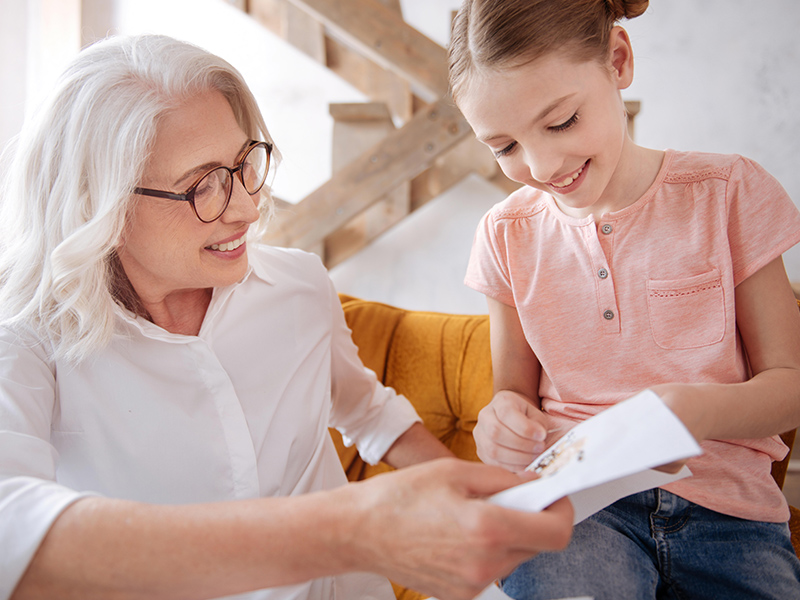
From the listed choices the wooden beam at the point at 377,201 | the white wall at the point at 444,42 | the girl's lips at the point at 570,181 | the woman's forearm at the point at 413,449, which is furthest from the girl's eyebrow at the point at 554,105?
the white wall at the point at 444,42

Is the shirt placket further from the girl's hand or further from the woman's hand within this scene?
the woman's hand

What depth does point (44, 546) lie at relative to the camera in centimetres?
64

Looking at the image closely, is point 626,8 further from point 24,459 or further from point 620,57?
point 24,459

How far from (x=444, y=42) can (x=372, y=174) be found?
0.68m

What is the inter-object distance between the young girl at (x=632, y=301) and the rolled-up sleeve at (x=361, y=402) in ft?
0.85

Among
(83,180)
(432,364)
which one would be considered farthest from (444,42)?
(83,180)

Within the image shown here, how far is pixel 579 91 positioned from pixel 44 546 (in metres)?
0.88

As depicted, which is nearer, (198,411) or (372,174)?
(198,411)

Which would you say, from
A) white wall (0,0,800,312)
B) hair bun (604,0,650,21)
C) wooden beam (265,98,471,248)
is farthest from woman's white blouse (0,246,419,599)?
white wall (0,0,800,312)

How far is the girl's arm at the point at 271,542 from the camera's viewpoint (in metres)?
0.60

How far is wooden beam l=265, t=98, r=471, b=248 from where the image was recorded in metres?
2.19

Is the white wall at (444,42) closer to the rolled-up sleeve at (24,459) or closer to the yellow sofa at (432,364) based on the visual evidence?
the yellow sofa at (432,364)

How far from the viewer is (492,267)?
1.12 metres

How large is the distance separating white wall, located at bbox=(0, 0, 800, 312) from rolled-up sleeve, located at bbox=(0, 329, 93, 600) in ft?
5.12
